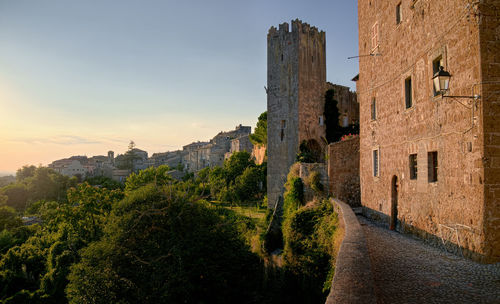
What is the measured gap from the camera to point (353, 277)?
13.2ft

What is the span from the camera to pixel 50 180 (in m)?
49.2

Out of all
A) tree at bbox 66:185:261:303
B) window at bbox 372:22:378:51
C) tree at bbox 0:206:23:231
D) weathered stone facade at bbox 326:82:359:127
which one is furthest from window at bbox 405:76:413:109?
tree at bbox 0:206:23:231

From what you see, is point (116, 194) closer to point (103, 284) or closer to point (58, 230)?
point (58, 230)

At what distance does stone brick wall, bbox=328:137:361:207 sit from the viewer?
1605cm

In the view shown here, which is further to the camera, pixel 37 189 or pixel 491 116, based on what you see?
pixel 37 189

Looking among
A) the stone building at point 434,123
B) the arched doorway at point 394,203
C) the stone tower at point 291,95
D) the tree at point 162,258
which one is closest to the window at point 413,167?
the stone building at point 434,123

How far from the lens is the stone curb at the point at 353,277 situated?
11.5 feet

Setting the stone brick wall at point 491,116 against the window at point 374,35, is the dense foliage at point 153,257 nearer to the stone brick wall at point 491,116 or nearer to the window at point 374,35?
the stone brick wall at point 491,116

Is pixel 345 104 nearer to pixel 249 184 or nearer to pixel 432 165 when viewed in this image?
pixel 249 184

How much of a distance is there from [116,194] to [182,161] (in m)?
64.2

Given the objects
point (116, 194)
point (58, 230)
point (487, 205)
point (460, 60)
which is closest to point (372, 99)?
point (460, 60)

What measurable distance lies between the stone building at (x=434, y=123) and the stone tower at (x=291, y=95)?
447 inches

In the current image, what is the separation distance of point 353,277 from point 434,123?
5808mm

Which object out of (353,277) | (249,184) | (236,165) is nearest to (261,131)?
(236,165)
